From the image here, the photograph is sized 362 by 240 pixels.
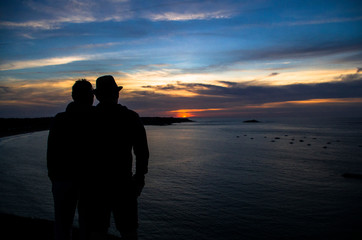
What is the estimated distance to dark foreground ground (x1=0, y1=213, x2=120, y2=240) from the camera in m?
5.66

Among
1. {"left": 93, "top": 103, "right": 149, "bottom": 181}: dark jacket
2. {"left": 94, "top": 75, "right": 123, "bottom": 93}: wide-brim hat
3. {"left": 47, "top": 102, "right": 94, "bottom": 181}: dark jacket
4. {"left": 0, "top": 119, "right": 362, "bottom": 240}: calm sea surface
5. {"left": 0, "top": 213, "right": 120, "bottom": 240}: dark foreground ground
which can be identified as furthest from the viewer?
{"left": 0, "top": 119, "right": 362, "bottom": 240}: calm sea surface

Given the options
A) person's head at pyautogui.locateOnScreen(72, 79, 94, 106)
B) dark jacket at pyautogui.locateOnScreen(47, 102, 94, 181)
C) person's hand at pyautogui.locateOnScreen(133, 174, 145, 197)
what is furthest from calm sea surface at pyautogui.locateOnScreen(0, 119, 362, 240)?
person's head at pyautogui.locateOnScreen(72, 79, 94, 106)

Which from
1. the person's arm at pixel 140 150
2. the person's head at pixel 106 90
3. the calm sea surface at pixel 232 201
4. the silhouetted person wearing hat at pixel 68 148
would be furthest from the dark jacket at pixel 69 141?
the calm sea surface at pixel 232 201

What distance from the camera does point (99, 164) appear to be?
2.99 metres

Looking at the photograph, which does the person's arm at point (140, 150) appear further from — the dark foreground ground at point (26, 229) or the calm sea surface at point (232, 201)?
the calm sea surface at point (232, 201)

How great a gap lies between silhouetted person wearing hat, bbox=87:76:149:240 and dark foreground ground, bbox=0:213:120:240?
339 cm

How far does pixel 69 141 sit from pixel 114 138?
33.9 inches

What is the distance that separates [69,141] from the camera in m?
3.40

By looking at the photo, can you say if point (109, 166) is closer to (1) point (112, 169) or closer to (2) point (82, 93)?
(1) point (112, 169)

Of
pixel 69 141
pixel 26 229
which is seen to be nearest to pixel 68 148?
pixel 69 141

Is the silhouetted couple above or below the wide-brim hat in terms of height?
below

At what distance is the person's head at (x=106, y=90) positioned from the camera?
3.07m

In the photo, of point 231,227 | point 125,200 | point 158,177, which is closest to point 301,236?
point 231,227

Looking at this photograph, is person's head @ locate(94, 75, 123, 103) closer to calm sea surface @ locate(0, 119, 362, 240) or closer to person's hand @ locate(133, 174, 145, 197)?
person's hand @ locate(133, 174, 145, 197)
